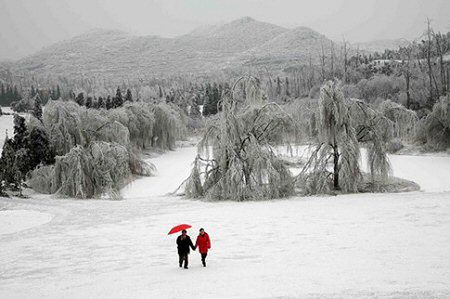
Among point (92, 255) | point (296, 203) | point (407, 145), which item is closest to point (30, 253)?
point (92, 255)

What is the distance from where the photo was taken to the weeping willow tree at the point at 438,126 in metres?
35.2

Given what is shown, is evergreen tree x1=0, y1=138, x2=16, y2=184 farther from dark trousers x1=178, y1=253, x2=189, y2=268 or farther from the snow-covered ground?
dark trousers x1=178, y1=253, x2=189, y2=268

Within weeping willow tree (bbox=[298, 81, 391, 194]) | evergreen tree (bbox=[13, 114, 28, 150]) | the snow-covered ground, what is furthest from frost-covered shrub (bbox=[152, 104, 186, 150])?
weeping willow tree (bbox=[298, 81, 391, 194])

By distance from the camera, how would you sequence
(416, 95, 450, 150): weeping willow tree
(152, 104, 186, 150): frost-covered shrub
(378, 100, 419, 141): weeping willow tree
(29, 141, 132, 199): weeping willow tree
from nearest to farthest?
(378, 100, 419, 141): weeping willow tree, (29, 141, 132, 199): weeping willow tree, (416, 95, 450, 150): weeping willow tree, (152, 104, 186, 150): frost-covered shrub

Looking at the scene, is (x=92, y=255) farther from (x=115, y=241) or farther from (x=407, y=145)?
(x=407, y=145)

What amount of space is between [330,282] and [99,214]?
40.0 ft

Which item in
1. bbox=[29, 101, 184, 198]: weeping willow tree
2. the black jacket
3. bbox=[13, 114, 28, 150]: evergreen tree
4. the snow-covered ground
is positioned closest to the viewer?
the snow-covered ground

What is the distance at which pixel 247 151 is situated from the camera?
68.3ft

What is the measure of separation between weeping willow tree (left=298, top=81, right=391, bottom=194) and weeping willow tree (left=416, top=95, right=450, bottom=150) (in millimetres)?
16821

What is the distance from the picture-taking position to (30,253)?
12875 millimetres

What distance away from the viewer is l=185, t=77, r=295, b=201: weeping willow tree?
20422mm

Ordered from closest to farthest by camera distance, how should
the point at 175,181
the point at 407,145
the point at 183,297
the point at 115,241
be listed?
1. the point at 183,297
2. the point at 115,241
3. the point at 175,181
4. the point at 407,145

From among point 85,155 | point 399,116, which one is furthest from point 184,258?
point 399,116

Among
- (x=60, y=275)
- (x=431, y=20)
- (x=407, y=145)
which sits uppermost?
(x=431, y=20)
